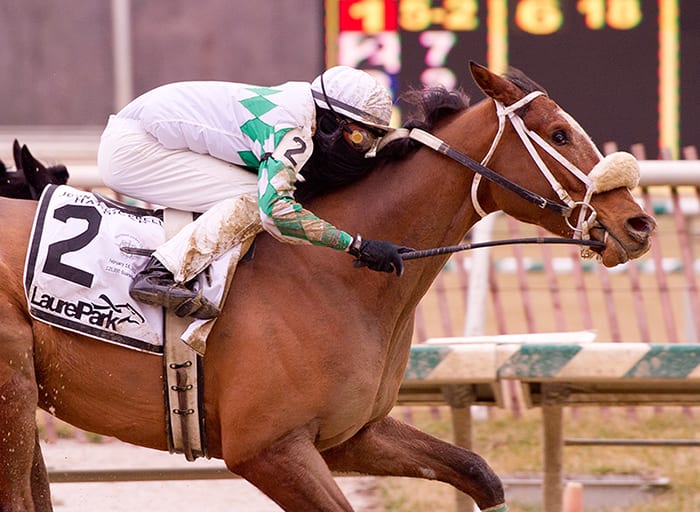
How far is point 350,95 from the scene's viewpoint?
414cm

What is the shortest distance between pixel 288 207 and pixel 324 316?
0.38m

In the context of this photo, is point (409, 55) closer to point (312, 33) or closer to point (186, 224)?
point (186, 224)

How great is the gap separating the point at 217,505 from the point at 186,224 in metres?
2.26

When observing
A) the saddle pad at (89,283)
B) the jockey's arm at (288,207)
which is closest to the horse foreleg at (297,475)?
the saddle pad at (89,283)

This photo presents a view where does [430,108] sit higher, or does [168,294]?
[430,108]

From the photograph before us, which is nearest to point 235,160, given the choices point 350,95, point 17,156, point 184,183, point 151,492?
point 184,183

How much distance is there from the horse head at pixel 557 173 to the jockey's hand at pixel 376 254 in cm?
37

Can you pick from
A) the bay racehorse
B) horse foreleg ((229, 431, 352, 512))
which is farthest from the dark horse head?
horse foreleg ((229, 431, 352, 512))

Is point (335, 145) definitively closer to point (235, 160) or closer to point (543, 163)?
point (235, 160)

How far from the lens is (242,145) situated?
4.16 meters

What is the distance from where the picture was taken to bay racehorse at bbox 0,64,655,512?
4023 mm

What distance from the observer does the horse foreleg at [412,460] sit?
4.41 m

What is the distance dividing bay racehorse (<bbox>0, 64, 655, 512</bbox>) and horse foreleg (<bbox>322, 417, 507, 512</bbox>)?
0.28ft

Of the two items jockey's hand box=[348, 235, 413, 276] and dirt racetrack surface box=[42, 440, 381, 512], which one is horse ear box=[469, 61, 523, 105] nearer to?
jockey's hand box=[348, 235, 413, 276]
